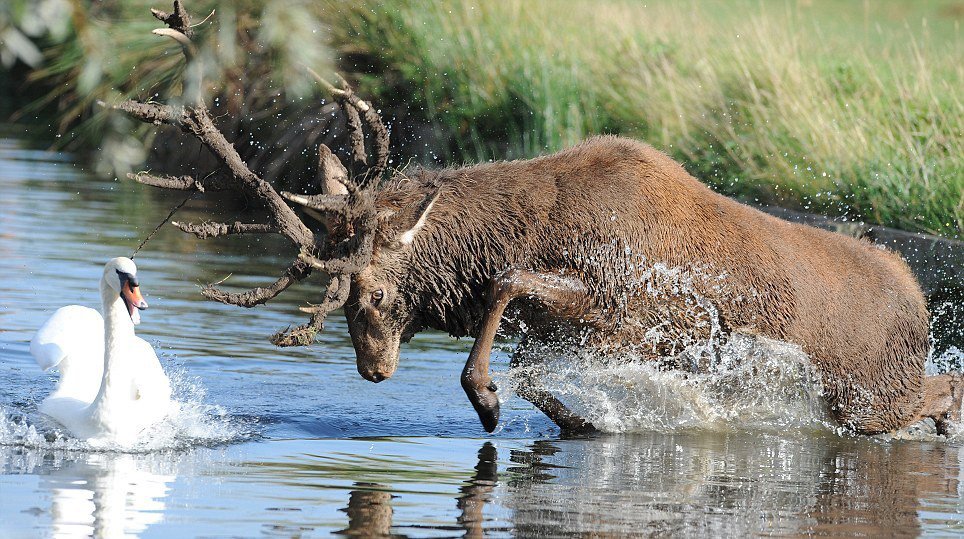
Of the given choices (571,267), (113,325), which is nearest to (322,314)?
(113,325)

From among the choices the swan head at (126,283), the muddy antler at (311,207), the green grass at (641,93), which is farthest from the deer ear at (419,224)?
the green grass at (641,93)

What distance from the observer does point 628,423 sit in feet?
27.6

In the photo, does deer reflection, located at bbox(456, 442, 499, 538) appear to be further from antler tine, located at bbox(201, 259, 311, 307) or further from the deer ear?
antler tine, located at bbox(201, 259, 311, 307)

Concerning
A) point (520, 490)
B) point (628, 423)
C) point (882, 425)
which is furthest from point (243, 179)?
point (882, 425)

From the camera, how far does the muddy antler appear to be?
279 inches

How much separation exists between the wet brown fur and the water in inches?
10.7

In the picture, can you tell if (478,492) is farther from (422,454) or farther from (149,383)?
(149,383)

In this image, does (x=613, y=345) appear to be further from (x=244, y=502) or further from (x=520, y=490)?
(x=244, y=502)

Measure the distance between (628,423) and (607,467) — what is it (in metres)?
1.34

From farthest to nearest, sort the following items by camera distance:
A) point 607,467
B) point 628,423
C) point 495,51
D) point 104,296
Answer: point 495,51 → point 628,423 → point 104,296 → point 607,467

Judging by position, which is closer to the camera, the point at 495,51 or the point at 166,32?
the point at 166,32

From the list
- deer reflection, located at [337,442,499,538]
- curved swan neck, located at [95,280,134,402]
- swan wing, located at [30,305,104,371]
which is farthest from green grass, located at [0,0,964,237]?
deer reflection, located at [337,442,499,538]

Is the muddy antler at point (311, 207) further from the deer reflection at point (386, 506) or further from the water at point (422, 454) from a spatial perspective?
the deer reflection at point (386, 506)

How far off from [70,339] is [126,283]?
0.95 meters
